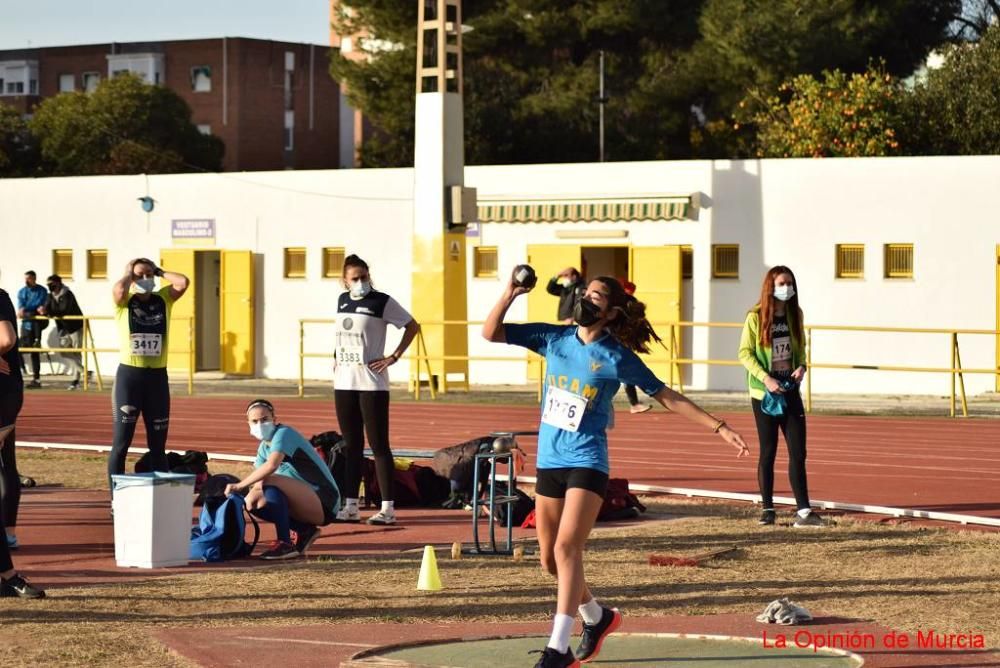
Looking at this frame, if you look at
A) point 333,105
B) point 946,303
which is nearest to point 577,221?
point 946,303

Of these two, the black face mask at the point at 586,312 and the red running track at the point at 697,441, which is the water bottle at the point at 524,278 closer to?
the black face mask at the point at 586,312

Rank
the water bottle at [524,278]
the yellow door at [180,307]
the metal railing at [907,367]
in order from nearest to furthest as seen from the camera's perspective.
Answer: the water bottle at [524,278], the metal railing at [907,367], the yellow door at [180,307]

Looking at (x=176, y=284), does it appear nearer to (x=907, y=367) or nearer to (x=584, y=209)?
(x=907, y=367)

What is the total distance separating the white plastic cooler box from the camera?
11.2 meters

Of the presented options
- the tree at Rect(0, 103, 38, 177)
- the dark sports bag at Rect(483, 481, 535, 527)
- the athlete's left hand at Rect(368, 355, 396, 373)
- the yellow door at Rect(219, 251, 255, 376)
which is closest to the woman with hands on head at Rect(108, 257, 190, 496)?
the athlete's left hand at Rect(368, 355, 396, 373)

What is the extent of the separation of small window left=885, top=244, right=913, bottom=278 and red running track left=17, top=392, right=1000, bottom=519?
17.7 ft

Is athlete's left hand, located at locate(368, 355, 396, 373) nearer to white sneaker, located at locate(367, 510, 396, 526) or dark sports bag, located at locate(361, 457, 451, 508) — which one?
white sneaker, located at locate(367, 510, 396, 526)

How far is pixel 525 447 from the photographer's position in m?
19.9

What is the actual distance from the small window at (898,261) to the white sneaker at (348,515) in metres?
16.4

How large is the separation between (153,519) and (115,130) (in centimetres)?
5505

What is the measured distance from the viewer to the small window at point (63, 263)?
3450cm

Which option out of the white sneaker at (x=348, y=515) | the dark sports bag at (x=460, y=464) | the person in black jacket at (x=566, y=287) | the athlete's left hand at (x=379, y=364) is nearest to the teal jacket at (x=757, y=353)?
the dark sports bag at (x=460, y=464)

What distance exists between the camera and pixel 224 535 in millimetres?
11664

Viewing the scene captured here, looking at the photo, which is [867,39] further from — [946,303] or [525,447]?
[525,447]
